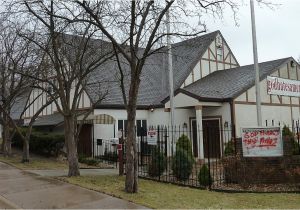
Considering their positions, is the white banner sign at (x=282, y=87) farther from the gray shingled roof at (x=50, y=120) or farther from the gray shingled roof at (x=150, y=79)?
the gray shingled roof at (x=50, y=120)

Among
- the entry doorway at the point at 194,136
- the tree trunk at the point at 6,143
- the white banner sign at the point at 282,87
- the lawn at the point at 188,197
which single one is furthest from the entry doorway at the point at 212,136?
the tree trunk at the point at 6,143

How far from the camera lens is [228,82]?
23.9 meters

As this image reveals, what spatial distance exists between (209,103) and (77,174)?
906 cm

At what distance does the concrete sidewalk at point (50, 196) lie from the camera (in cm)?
923

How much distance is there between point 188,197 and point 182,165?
3371 mm

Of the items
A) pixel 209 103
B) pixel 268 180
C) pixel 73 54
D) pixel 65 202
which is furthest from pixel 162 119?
pixel 65 202

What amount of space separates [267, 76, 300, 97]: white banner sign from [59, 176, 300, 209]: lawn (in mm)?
7273

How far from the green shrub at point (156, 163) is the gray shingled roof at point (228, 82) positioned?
664 cm

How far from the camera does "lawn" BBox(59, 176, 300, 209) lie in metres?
9.53

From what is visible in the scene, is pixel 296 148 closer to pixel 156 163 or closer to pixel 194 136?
pixel 156 163

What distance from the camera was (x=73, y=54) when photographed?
691 inches

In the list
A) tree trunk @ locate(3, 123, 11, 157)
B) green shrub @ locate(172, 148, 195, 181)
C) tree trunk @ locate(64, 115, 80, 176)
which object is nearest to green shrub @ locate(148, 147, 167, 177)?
green shrub @ locate(172, 148, 195, 181)

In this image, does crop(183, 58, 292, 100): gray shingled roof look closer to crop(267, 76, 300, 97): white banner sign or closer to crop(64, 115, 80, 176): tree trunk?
crop(267, 76, 300, 97): white banner sign

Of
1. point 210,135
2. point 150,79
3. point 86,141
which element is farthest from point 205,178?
point 150,79
